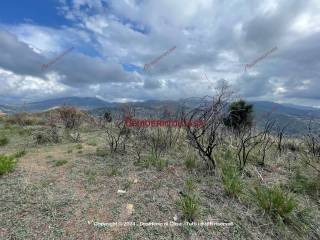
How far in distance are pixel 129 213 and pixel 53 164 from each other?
3312mm

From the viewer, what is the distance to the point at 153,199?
4.64 metres

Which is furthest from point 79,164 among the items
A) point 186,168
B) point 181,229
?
point 181,229

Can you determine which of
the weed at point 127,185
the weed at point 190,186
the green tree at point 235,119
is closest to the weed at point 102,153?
the weed at point 127,185

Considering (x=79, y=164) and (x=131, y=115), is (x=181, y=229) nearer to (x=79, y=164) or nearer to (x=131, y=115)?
(x=79, y=164)

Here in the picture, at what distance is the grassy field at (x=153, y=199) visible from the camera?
3.81m

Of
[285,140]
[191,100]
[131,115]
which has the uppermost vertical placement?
[191,100]

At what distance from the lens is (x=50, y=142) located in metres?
10.2

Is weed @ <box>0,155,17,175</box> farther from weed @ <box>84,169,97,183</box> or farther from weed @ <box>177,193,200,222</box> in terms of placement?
weed @ <box>177,193,200,222</box>

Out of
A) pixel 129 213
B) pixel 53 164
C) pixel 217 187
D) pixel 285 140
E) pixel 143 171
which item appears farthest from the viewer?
pixel 285 140

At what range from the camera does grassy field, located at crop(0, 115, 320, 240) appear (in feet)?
12.5

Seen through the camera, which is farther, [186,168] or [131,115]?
[131,115]

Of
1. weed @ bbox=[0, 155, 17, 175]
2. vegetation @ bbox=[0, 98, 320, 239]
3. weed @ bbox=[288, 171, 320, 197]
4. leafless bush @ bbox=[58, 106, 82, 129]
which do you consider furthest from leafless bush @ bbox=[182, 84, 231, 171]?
leafless bush @ bbox=[58, 106, 82, 129]

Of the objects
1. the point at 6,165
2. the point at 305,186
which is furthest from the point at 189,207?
the point at 6,165

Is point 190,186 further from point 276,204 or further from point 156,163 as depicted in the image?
point 156,163
